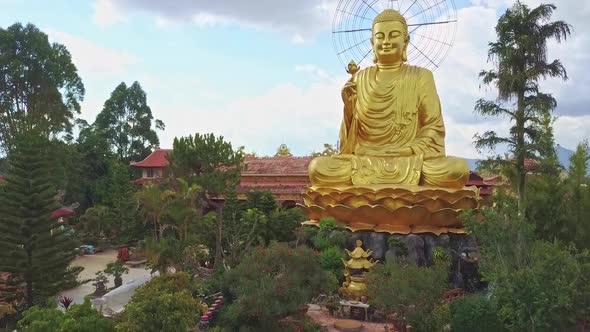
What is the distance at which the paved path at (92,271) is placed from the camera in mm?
11341

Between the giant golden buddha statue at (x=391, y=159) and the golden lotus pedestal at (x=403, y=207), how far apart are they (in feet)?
0.07

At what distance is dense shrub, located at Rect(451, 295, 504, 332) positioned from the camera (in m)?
6.59

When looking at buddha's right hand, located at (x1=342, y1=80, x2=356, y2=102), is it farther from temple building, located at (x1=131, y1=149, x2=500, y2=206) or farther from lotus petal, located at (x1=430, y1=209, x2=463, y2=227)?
temple building, located at (x1=131, y1=149, x2=500, y2=206)

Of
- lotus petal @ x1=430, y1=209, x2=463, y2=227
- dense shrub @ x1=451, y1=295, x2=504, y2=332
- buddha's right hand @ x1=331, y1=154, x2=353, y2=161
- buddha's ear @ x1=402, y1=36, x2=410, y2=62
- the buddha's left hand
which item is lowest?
dense shrub @ x1=451, y1=295, x2=504, y2=332

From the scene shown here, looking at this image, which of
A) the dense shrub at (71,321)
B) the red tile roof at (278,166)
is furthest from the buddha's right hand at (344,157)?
the red tile roof at (278,166)

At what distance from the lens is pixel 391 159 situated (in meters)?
11.9

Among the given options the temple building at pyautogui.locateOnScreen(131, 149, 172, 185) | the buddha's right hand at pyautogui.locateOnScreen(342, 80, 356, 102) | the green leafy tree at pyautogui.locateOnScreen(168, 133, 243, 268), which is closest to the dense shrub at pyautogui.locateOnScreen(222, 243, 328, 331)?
the buddha's right hand at pyautogui.locateOnScreen(342, 80, 356, 102)

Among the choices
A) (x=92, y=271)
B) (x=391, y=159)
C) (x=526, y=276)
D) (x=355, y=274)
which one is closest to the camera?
→ (x=526, y=276)

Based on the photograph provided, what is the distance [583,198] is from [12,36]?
19.1 meters

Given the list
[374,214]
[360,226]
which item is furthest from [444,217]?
[360,226]

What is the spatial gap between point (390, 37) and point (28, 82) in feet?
47.0

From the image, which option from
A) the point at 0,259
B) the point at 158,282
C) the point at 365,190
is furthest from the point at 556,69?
the point at 0,259

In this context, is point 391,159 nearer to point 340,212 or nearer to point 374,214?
point 374,214

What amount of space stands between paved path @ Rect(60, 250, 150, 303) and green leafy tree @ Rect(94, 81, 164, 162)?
1190 cm
